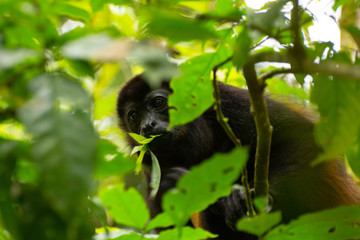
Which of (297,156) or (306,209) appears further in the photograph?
(297,156)

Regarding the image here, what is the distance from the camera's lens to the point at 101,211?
1.14 metres

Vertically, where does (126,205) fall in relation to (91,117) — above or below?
below

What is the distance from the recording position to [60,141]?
78 centimetres

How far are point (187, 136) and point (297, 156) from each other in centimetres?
111

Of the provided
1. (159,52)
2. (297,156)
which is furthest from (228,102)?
(159,52)

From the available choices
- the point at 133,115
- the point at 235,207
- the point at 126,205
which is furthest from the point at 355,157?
the point at 133,115

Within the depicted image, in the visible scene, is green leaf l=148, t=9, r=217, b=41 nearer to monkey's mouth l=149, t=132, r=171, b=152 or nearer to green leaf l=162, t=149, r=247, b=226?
green leaf l=162, t=149, r=247, b=226

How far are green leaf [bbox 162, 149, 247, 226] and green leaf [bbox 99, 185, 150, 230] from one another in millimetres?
191

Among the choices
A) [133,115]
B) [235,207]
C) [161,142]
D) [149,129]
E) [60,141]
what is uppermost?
[60,141]

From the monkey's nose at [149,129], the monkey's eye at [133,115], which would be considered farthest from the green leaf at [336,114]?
the monkey's eye at [133,115]

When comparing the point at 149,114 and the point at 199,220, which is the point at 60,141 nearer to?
the point at 199,220

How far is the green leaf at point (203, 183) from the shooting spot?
96 cm

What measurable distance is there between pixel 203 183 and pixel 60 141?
41 cm

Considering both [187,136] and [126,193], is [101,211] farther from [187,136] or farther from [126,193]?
[187,136]
